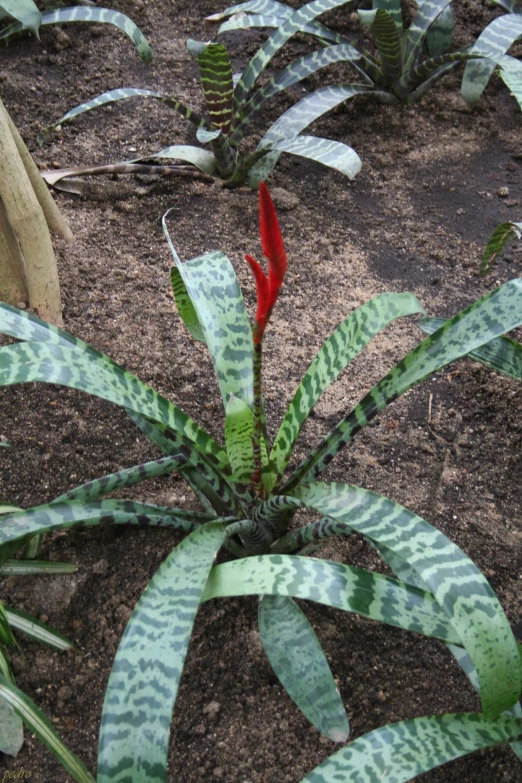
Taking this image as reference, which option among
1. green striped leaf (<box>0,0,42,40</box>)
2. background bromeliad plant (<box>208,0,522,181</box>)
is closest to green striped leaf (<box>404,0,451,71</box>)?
background bromeliad plant (<box>208,0,522,181</box>)

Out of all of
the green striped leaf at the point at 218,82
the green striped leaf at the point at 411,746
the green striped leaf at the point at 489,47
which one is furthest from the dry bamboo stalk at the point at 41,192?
the green striped leaf at the point at 411,746

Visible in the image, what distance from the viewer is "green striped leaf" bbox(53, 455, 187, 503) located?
1.21m

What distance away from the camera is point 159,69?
97.2 inches

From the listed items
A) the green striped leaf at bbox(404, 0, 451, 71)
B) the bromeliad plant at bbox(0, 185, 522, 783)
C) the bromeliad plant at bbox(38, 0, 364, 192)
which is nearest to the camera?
the bromeliad plant at bbox(0, 185, 522, 783)

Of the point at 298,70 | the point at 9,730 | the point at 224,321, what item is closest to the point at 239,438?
the point at 224,321

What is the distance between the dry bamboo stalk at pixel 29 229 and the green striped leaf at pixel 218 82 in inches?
22.1

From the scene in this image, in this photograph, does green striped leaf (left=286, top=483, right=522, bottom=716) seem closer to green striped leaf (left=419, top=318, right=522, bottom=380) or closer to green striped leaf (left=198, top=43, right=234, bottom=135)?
green striped leaf (left=419, top=318, right=522, bottom=380)

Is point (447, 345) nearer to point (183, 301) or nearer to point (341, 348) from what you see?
point (341, 348)

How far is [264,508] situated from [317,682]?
0.26 m

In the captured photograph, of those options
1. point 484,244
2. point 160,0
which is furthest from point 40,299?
point 160,0

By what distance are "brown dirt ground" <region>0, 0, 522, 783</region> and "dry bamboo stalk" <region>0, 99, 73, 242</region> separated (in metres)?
0.05

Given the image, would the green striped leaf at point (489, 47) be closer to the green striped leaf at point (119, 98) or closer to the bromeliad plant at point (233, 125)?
the bromeliad plant at point (233, 125)

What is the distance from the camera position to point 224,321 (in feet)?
3.78

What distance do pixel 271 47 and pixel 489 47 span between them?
634mm
